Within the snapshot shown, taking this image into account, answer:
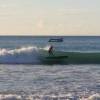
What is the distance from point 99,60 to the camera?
43.6 metres

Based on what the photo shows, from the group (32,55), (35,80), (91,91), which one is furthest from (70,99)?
(32,55)

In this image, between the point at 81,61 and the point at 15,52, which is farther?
the point at 15,52

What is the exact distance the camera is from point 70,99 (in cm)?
1656

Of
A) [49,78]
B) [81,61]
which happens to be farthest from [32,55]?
[49,78]

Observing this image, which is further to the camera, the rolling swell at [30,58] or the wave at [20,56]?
the wave at [20,56]

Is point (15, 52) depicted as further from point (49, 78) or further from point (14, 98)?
point (14, 98)

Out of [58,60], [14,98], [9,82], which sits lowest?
[14,98]

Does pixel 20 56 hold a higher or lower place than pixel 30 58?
higher

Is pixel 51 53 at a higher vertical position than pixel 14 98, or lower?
higher

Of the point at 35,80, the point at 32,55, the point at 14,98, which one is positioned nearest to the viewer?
the point at 14,98

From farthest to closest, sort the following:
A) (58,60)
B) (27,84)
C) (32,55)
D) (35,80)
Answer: (32,55)
(58,60)
(35,80)
(27,84)

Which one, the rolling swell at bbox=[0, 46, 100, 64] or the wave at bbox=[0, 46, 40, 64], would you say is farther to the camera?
the wave at bbox=[0, 46, 40, 64]

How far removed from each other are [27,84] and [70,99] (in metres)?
6.33

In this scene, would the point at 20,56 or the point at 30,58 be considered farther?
the point at 20,56
